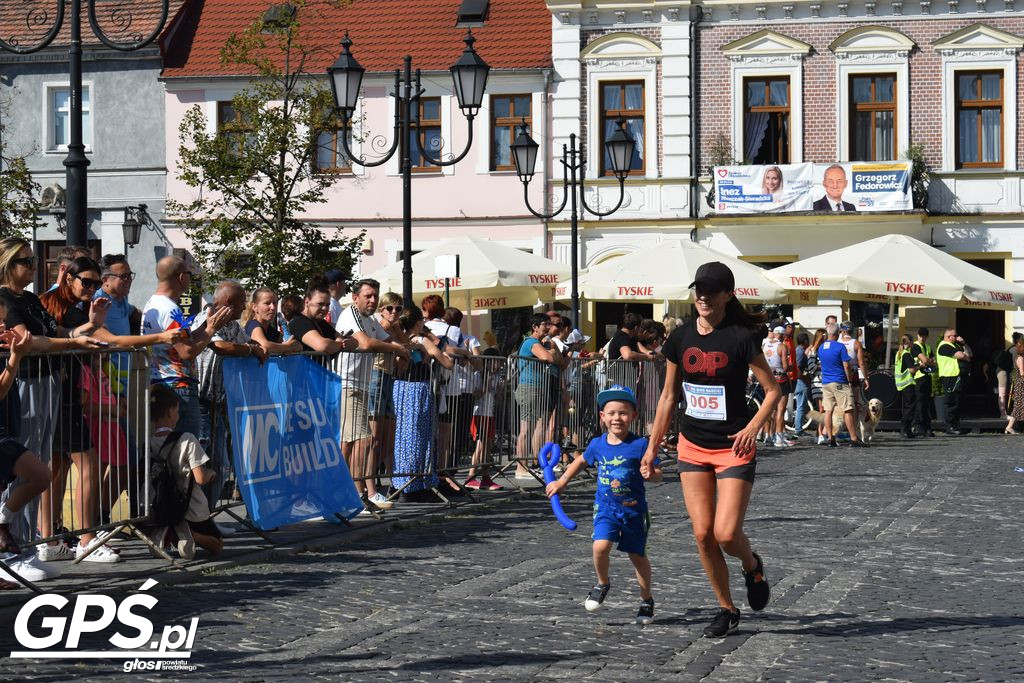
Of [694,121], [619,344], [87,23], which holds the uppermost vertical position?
[87,23]

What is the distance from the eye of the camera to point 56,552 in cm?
1046

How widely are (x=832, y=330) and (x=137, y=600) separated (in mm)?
18078

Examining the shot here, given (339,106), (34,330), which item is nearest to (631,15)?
(339,106)

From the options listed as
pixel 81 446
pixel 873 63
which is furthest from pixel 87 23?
pixel 81 446

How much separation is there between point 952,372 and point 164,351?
19.3 m

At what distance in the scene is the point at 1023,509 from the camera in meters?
14.8

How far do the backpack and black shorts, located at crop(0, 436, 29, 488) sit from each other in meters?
1.47

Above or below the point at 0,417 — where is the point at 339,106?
above

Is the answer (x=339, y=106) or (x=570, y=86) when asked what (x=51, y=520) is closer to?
(x=339, y=106)

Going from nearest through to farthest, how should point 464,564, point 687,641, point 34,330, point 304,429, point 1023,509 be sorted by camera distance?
point 687,641, point 34,330, point 464,564, point 304,429, point 1023,509

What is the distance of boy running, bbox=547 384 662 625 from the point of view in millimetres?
8680

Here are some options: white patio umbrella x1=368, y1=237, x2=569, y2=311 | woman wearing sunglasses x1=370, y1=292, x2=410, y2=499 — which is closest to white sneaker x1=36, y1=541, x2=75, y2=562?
woman wearing sunglasses x1=370, y1=292, x2=410, y2=499

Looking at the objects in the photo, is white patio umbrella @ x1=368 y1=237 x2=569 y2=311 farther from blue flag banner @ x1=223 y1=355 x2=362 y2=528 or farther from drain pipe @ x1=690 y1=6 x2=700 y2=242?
blue flag banner @ x1=223 y1=355 x2=362 y2=528

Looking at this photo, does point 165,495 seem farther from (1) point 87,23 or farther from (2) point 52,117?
(1) point 87,23
